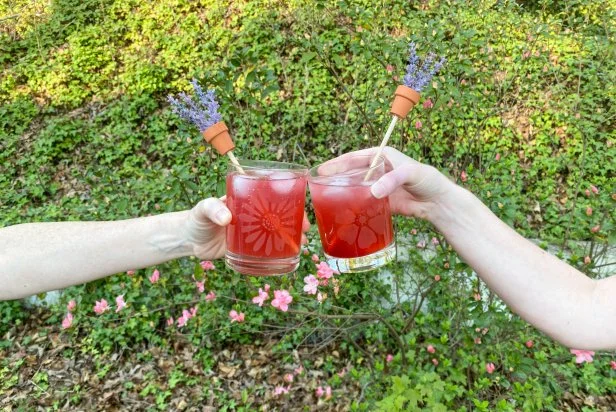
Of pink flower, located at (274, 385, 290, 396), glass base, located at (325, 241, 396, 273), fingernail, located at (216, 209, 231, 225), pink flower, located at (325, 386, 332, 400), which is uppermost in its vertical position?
fingernail, located at (216, 209, 231, 225)

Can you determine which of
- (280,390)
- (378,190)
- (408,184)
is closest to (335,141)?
(280,390)

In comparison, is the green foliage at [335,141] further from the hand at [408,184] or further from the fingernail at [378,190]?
the fingernail at [378,190]

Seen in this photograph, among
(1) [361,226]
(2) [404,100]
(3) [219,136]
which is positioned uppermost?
(2) [404,100]

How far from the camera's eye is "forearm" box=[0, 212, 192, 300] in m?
1.73

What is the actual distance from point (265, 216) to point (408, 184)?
46cm

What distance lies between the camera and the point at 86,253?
1732 millimetres

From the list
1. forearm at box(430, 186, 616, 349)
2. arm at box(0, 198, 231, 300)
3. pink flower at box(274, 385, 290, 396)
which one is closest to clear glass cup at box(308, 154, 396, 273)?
forearm at box(430, 186, 616, 349)

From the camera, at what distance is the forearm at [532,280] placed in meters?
1.40

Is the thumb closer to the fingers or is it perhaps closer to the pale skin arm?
the pale skin arm

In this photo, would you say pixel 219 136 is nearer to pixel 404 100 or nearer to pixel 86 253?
pixel 404 100

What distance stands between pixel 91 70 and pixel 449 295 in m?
5.64

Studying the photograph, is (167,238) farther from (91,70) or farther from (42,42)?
(42,42)

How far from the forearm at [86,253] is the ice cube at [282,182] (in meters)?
0.43

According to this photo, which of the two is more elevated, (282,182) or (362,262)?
(282,182)
